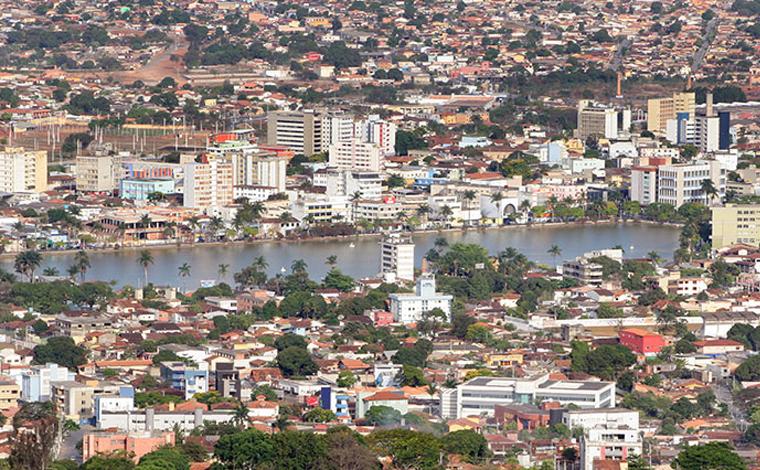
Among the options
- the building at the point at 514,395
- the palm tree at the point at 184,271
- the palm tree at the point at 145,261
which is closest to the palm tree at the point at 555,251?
→ the palm tree at the point at 184,271

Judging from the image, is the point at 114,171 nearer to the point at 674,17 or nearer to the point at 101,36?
the point at 101,36

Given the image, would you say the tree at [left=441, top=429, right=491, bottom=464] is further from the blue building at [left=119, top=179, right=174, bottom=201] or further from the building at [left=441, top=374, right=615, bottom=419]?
the blue building at [left=119, top=179, right=174, bottom=201]

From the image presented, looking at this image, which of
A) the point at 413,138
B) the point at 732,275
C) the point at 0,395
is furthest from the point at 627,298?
the point at 413,138

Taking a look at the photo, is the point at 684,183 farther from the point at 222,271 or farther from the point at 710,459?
the point at 710,459

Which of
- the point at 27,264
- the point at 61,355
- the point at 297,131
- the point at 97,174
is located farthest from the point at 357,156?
the point at 61,355

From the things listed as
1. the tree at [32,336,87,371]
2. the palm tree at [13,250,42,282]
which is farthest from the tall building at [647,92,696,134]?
the tree at [32,336,87,371]

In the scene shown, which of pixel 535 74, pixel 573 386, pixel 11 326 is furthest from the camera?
pixel 535 74
